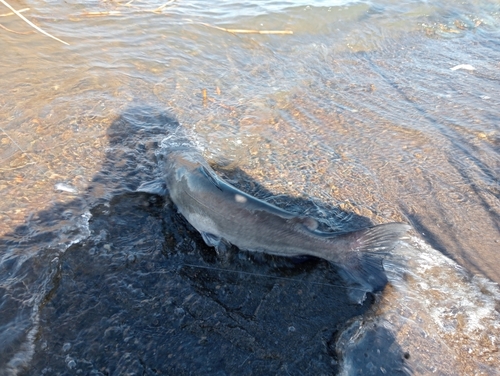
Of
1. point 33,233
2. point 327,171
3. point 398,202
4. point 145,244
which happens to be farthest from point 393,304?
point 33,233

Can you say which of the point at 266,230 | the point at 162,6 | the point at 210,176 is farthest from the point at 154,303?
the point at 162,6

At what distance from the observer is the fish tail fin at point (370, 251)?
305cm

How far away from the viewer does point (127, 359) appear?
2645 mm

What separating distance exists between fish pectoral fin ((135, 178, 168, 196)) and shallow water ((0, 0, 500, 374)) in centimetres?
11

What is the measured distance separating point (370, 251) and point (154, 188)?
2.33 m

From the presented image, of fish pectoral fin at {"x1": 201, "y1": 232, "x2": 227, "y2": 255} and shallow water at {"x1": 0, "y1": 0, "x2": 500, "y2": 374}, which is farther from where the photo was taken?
fish pectoral fin at {"x1": 201, "y1": 232, "x2": 227, "y2": 255}

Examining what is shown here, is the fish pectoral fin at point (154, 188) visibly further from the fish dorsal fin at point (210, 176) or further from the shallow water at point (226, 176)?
the fish dorsal fin at point (210, 176)

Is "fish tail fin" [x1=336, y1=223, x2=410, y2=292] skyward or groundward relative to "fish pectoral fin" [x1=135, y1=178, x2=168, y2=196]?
skyward

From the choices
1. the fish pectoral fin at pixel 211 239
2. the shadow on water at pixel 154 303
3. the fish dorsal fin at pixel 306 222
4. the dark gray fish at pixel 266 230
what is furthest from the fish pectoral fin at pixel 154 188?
the fish dorsal fin at pixel 306 222

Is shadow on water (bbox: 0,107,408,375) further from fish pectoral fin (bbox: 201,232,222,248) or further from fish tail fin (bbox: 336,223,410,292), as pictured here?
fish tail fin (bbox: 336,223,410,292)

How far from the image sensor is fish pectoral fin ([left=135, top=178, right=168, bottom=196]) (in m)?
4.10

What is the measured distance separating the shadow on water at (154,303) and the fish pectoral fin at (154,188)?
0.23 metres

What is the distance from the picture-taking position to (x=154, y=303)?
3.02 m

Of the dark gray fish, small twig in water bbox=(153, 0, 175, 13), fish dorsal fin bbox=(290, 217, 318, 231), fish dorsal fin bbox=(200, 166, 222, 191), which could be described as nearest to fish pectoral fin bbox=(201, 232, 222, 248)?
the dark gray fish
